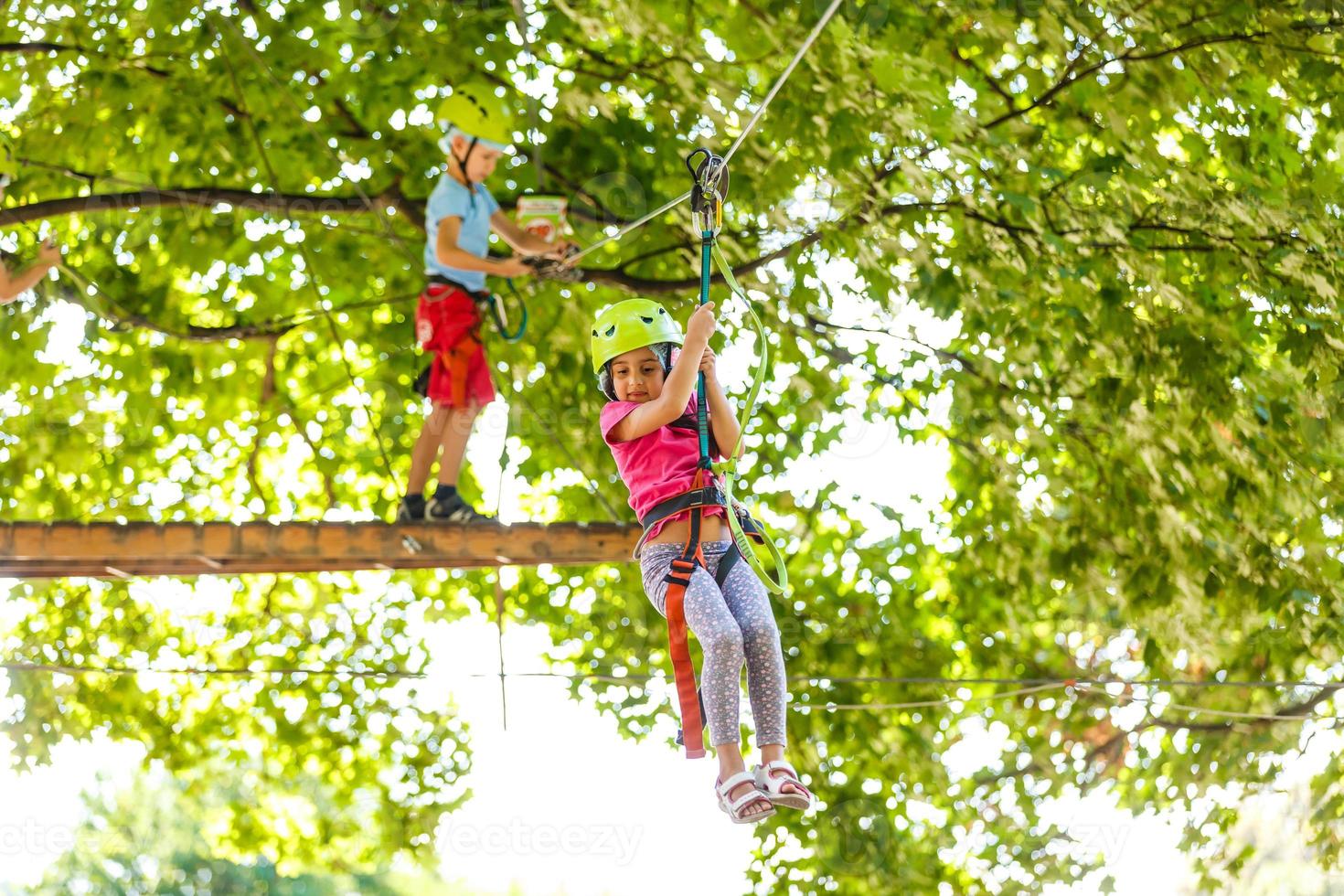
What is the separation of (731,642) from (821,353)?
4848mm

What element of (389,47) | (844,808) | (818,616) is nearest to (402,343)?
(389,47)

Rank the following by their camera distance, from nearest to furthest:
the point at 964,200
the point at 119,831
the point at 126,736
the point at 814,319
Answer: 1. the point at 964,200
2. the point at 814,319
3. the point at 126,736
4. the point at 119,831

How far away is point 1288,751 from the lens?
9375mm

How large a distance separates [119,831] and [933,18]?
34.9 m

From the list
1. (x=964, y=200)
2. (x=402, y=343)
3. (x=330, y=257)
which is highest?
(x=330, y=257)

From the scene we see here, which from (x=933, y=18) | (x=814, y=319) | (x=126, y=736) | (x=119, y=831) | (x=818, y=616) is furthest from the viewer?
(x=119, y=831)

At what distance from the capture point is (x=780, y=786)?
11.9 feet

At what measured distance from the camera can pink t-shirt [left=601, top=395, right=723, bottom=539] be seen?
13.3ft

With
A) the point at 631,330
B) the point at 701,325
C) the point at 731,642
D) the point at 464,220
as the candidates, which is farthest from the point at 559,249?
the point at 731,642

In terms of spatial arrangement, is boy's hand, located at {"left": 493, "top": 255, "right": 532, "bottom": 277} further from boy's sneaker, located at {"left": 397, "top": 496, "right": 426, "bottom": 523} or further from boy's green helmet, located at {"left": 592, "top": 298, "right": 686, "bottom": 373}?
boy's green helmet, located at {"left": 592, "top": 298, "right": 686, "bottom": 373}

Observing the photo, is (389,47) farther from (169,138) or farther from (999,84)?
(999,84)

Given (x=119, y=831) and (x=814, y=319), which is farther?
(x=119, y=831)

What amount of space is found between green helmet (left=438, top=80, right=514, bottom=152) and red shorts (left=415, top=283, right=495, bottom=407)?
0.63 metres

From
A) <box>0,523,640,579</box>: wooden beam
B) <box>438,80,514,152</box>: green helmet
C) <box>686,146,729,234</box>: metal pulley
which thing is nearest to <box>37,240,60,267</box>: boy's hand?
<box>0,523,640,579</box>: wooden beam
